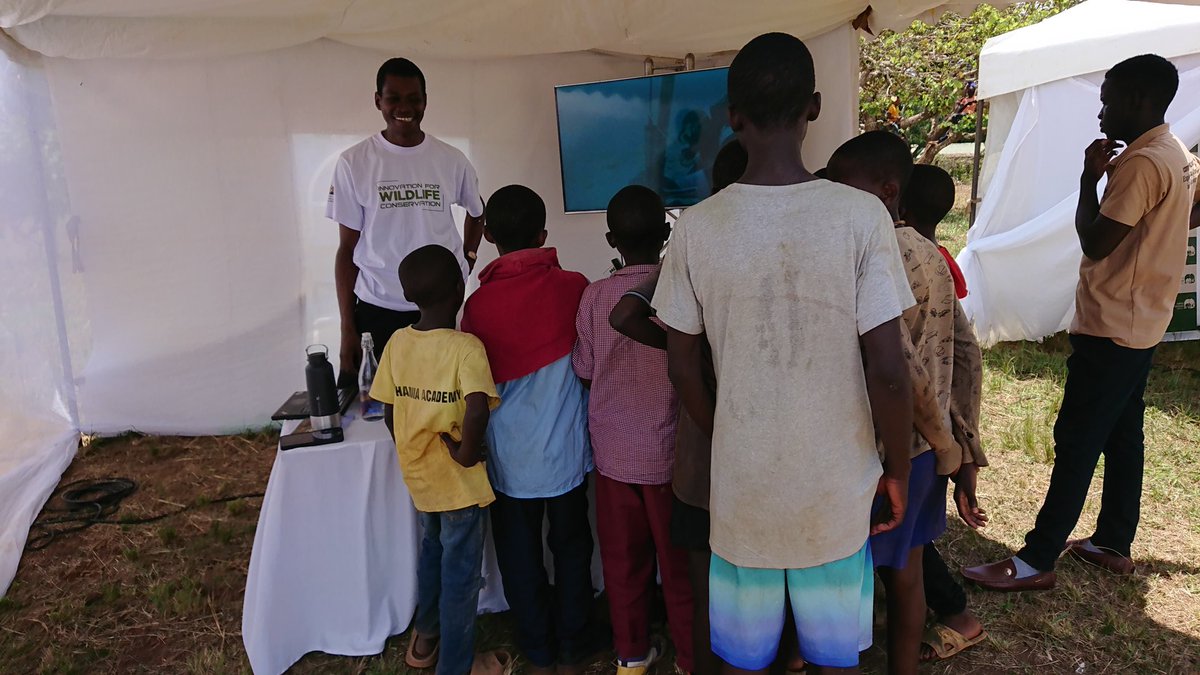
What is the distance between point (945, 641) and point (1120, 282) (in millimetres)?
1328

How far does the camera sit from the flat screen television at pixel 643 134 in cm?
442

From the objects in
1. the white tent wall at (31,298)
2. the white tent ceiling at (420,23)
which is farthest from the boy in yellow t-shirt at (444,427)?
the white tent wall at (31,298)

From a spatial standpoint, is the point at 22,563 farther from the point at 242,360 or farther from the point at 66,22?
the point at 66,22

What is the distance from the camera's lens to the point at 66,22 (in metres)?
3.82

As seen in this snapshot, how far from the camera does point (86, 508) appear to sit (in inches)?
147

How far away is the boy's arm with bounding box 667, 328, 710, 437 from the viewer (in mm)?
1530

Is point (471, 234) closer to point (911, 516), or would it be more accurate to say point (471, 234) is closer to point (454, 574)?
point (454, 574)

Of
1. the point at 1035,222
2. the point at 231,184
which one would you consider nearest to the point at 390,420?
the point at 231,184

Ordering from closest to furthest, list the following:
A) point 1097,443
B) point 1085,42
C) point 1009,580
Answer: point 1097,443 < point 1009,580 < point 1085,42

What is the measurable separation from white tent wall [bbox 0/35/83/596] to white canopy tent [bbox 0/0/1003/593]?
11 mm

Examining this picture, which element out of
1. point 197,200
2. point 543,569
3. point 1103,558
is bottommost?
point 1103,558

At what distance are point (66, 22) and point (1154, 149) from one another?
15.9 ft

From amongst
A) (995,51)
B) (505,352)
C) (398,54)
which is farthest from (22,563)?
(995,51)

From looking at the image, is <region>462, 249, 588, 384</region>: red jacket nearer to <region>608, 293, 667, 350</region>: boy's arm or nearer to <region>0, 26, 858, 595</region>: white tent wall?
<region>608, 293, 667, 350</region>: boy's arm
